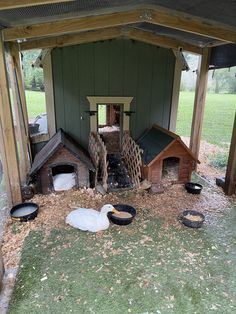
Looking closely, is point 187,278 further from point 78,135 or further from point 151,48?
point 151,48

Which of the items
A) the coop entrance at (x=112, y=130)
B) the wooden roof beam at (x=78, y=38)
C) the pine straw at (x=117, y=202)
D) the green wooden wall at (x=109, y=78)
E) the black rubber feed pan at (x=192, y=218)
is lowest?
the pine straw at (x=117, y=202)

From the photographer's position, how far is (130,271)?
2803 mm

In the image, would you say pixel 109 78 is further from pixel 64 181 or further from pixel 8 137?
pixel 8 137

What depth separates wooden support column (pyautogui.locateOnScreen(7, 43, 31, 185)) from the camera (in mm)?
4195

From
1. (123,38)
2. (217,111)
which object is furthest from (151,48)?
(217,111)

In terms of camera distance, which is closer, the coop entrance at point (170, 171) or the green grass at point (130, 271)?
the green grass at point (130, 271)

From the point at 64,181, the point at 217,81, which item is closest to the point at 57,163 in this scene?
the point at 64,181

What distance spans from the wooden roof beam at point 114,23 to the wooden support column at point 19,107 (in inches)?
29.8

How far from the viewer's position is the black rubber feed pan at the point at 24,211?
3666mm

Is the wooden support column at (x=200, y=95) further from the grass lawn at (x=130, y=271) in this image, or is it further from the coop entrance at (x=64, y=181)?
the coop entrance at (x=64, y=181)

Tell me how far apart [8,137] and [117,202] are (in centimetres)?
218

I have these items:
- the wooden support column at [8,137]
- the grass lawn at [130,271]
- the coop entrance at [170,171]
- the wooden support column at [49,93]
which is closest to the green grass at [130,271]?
the grass lawn at [130,271]

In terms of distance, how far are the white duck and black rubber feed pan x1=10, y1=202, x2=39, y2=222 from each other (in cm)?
63

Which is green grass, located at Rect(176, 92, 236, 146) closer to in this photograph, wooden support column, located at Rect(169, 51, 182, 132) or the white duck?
wooden support column, located at Rect(169, 51, 182, 132)
